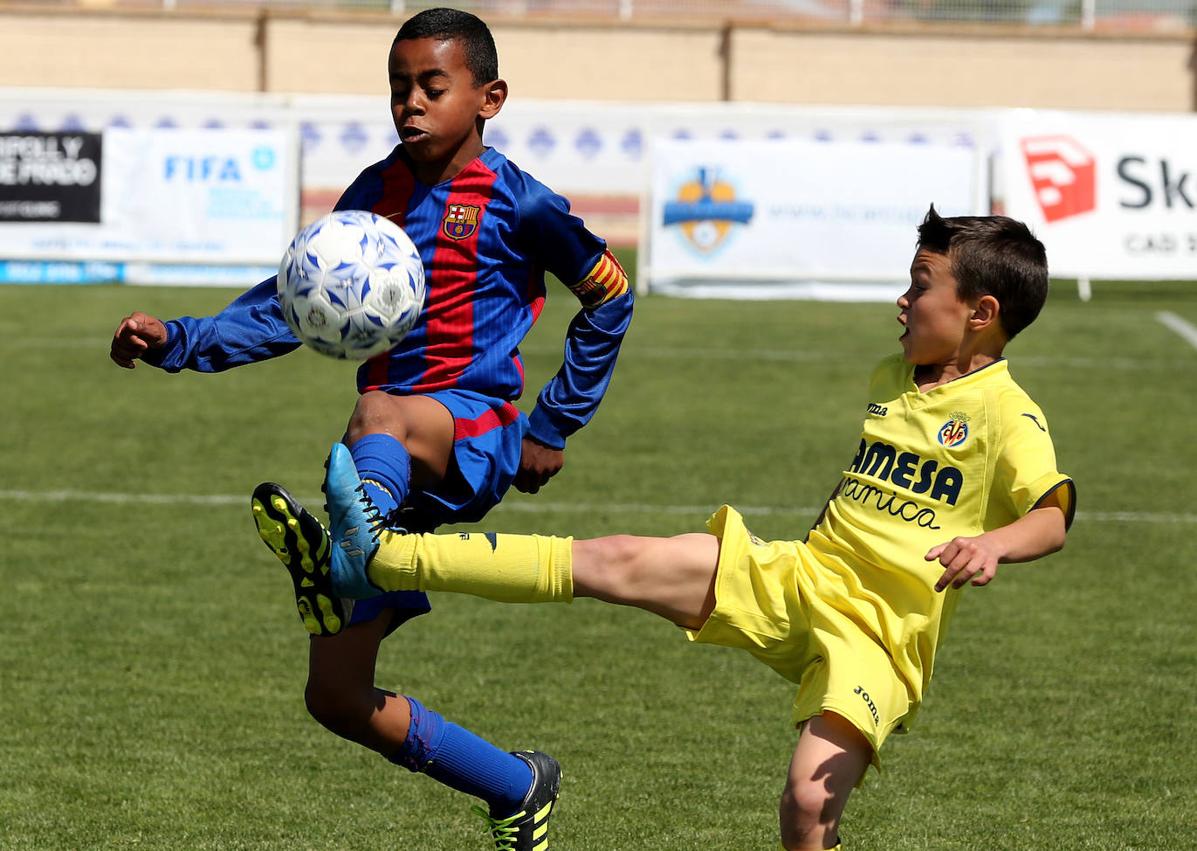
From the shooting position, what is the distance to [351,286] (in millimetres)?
3930

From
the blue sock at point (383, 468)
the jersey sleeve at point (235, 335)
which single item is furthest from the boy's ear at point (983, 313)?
the jersey sleeve at point (235, 335)

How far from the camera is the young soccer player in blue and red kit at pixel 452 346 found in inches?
164

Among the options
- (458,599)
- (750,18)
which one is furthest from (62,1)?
(458,599)

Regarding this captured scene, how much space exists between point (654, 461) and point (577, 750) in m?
5.13

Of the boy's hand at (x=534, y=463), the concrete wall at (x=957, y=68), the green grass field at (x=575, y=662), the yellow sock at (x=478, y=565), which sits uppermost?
the concrete wall at (x=957, y=68)

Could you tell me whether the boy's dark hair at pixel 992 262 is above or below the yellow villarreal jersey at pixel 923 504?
above

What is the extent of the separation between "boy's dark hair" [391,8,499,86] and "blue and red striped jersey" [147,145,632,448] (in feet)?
0.69

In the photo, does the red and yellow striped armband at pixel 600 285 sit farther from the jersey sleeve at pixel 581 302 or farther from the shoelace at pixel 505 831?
the shoelace at pixel 505 831

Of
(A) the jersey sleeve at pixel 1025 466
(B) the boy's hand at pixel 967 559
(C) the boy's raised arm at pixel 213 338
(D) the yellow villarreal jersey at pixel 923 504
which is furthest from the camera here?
(C) the boy's raised arm at pixel 213 338

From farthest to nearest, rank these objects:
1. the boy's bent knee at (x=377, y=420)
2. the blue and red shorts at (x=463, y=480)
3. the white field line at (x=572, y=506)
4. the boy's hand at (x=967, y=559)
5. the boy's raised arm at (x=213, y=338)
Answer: the white field line at (x=572, y=506) → the boy's raised arm at (x=213, y=338) → the blue and red shorts at (x=463, y=480) → the boy's bent knee at (x=377, y=420) → the boy's hand at (x=967, y=559)

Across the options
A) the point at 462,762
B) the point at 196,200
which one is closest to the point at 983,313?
the point at 462,762

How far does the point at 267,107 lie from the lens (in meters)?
17.7

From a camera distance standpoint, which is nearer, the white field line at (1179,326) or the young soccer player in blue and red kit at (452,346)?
the young soccer player in blue and red kit at (452,346)

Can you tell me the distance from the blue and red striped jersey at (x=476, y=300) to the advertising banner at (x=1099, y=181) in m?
13.5
